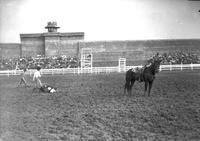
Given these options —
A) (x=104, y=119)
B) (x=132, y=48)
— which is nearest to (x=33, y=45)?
(x=132, y=48)

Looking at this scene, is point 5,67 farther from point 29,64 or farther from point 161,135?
point 161,135

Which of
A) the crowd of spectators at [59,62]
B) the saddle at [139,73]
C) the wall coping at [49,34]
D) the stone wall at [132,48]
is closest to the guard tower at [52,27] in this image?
the wall coping at [49,34]

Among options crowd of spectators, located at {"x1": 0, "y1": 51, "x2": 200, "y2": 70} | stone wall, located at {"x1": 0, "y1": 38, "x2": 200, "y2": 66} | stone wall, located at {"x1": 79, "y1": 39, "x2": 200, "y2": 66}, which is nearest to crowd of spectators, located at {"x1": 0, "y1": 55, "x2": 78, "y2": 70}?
crowd of spectators, located at {"x1": 0, "y1": 51, "x2": 200, "y2": 70}

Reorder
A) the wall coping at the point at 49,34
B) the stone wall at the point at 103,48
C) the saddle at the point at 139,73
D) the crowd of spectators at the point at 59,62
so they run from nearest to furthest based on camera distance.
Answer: the saddle at the point at 139,73
the crowd of spectators at the point at 59,62
the stone wall at the point at 103,48
the wall coping at the point at 49,34

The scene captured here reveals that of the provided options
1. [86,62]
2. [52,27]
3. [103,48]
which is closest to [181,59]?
[86,62]

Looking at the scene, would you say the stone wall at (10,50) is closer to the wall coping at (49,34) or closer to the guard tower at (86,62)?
the wall coping at (49,34)

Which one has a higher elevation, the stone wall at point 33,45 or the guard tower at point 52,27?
the guard tower at point 52,27

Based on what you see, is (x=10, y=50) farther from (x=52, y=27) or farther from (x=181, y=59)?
(x=181, y=59)

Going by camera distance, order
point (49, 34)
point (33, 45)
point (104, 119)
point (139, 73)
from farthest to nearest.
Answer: point (33, 45) < point (49, 34) < point (139, 73) < point (104, 119)

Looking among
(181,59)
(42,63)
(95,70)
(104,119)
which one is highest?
(181,59)

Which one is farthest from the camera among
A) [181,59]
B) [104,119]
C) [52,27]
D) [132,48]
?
[52,27]

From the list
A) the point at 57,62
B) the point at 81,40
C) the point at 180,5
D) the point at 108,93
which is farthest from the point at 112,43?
the point at 180,5

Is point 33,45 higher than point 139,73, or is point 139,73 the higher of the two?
point 33,45

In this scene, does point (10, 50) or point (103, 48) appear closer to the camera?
point (103, 48)
